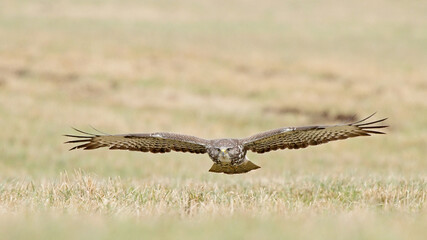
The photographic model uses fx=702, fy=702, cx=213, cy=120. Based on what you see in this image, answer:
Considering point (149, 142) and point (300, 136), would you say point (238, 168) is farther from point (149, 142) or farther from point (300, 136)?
point (149, 142)

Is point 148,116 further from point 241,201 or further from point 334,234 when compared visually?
point 334,234

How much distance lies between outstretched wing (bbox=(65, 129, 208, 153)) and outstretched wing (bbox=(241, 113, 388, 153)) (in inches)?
20.8

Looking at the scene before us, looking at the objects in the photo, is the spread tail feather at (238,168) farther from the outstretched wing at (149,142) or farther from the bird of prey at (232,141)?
the outstretched wing at (149,142)

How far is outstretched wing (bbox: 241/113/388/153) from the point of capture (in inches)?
258

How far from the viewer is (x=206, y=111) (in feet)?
63.6

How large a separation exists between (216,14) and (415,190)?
35047mm

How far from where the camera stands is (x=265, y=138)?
263 inches

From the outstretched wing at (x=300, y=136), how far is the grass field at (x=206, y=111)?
1.41 ft

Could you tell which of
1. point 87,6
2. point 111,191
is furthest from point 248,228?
point 87,6

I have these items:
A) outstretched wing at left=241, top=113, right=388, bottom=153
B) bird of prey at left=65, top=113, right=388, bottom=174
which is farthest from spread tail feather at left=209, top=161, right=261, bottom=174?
outstretched wing at left=241, top=113, right=388, bottom=153

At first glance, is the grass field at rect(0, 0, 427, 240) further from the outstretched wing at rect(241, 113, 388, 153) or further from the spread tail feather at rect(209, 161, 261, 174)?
the outstretched wing at rect(241, 113, 388, 153)

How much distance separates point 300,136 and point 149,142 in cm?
153

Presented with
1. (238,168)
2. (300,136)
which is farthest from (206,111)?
(238,168)

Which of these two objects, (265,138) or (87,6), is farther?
(87,6)
